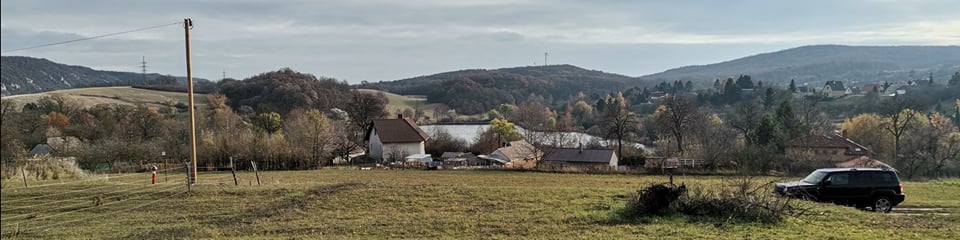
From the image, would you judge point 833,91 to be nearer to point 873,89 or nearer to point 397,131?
point 873,89

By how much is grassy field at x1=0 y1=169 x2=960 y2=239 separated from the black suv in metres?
1.38

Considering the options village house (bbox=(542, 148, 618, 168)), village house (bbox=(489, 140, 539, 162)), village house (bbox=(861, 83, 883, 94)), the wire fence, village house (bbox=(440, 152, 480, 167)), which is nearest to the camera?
the wire fence

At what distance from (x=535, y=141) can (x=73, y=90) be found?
88482 mm

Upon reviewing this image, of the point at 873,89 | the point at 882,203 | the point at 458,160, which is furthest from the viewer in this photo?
the point at 873,89

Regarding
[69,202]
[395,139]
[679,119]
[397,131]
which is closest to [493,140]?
[397,131]

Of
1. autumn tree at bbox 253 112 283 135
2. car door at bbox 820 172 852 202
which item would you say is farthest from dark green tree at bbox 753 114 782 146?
autumn tree at bbox 253 112 283 135

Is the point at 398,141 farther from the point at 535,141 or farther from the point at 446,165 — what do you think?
the point at 535,141

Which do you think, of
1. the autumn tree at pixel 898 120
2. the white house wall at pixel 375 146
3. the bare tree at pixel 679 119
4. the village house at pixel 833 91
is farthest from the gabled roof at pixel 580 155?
the village house at pixel 833 91

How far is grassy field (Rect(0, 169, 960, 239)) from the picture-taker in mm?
11711

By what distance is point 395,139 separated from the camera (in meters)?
62.2

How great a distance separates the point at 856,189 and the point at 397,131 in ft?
165

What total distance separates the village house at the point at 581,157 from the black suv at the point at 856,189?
1424 inches

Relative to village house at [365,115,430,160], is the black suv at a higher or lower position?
lower

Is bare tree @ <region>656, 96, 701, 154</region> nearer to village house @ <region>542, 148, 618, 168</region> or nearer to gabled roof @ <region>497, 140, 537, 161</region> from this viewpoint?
village house @ <region>542, 148, 618, 168</region>
